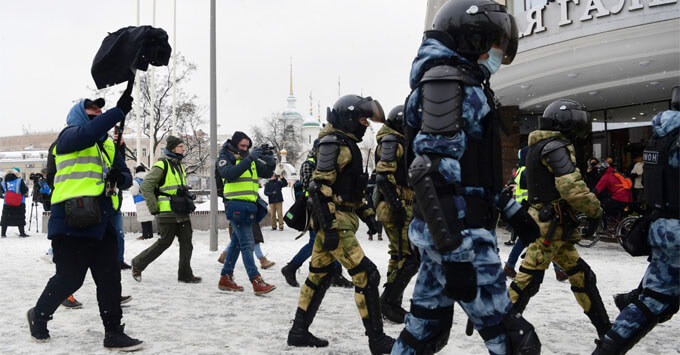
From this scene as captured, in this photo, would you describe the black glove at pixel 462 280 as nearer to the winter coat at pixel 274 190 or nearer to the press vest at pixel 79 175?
the press vest at pixel 79 175

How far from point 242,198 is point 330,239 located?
2.73 meters

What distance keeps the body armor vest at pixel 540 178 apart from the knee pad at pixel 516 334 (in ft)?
6.91

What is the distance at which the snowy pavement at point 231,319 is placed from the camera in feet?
13.4

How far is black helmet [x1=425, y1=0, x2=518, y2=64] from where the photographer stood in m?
2.58

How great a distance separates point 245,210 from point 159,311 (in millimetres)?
1541

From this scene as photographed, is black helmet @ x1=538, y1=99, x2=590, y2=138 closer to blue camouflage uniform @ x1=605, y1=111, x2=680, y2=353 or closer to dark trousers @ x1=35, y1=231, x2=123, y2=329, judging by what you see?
blue camouflage uniform @ x1=605, y1=111, x2=680, y2=353

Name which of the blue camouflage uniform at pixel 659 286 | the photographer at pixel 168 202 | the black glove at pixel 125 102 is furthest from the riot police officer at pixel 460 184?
the photographer at pixel 168 202

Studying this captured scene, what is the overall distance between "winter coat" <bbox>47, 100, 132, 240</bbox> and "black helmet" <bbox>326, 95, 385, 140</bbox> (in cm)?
164

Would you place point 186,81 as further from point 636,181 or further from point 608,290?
point 608,290

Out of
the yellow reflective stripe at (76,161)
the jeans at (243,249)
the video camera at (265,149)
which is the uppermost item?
the video camera at (265,149)

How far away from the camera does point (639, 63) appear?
10.5 m

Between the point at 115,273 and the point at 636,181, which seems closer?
the point at 115,273

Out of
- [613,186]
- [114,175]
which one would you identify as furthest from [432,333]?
[613,186]

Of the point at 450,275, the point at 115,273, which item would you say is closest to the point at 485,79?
the point at 450,275
